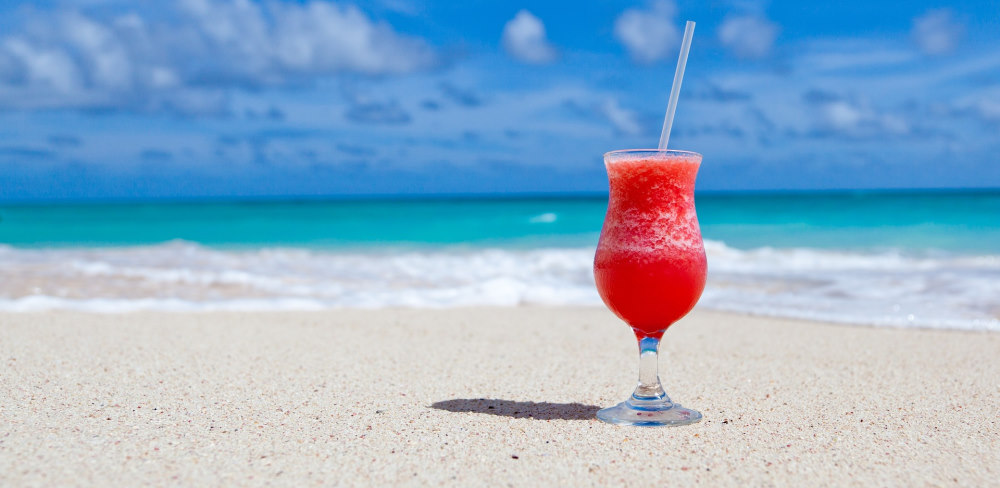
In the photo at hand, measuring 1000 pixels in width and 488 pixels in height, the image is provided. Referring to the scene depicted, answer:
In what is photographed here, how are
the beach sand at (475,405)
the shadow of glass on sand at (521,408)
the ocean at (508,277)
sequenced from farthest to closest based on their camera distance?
the ocean at (508,277) < the shadow of glass on sand at (521,408) < the beach sand at (475,405)

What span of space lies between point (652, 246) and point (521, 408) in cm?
81

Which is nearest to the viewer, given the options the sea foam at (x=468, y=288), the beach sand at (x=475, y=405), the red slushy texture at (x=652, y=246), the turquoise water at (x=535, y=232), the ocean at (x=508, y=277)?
the beach sand at (x=475, y=405)

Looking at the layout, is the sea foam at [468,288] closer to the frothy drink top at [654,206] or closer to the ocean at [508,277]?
the ocean at [508,277]

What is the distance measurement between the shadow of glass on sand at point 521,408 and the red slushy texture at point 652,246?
40 cm

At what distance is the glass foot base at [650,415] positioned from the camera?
108 inches

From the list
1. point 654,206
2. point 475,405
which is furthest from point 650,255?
point 475,405

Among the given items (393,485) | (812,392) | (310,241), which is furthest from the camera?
(310,241)

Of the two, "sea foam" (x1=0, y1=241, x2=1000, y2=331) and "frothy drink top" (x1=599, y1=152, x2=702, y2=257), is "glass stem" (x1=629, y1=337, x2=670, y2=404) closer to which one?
"frothy drink top" (x1=599, y1=152, x2=702, y2=257)

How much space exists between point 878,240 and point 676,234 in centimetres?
1594

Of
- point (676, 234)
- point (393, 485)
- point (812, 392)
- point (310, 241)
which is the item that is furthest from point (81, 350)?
point (310, 241)

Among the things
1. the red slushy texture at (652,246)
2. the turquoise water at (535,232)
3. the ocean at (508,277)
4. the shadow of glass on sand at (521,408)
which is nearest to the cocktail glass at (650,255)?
the red slushy texture at (652,246)

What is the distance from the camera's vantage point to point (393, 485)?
2.16 m

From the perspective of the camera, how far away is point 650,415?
9.19 ft

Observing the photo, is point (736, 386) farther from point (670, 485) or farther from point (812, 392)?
point (670, 485)
